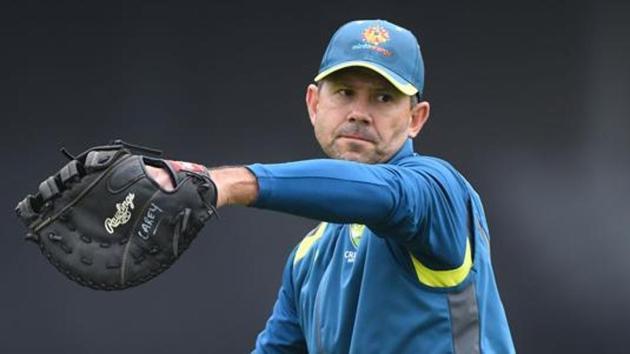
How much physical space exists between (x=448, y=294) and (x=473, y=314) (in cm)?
8

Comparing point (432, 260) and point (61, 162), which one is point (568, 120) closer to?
point (61, 162)

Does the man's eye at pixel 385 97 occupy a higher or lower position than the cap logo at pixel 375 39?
lower

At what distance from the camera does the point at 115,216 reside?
1.96m

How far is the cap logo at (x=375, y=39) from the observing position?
8.46 feet

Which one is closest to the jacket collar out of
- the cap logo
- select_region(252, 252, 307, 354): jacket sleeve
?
the cap logo

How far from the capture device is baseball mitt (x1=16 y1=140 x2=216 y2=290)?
1.95 m

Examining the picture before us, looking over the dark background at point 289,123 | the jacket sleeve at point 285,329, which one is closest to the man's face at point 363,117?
the jacket sleeve at point 285,329

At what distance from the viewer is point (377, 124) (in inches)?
102

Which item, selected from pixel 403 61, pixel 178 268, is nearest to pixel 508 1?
pixel 178 268

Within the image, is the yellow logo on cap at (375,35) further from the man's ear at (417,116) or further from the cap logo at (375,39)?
the man's ear at (417,116)

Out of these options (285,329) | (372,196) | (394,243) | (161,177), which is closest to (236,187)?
(161,177)

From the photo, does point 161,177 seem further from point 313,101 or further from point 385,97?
point 313,101

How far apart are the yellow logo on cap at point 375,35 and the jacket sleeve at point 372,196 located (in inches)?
15.3

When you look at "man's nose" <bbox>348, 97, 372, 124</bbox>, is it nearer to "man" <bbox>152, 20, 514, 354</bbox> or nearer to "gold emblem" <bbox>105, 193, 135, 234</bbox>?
"man" <bbox>152, 20, 514, 354</bbox>
